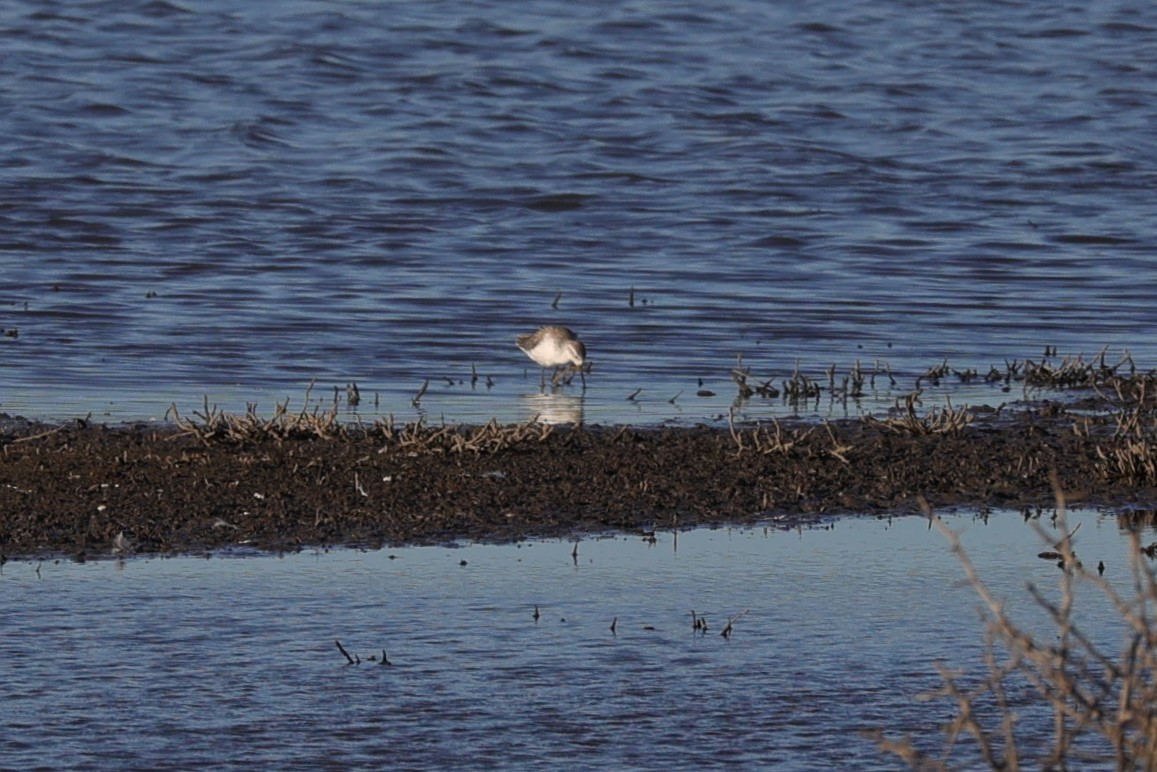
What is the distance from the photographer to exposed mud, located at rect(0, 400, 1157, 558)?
862 cm

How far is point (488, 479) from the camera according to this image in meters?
9.48

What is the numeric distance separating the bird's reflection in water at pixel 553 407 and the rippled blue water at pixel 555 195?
16cm

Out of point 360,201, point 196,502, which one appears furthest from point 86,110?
point 196,502

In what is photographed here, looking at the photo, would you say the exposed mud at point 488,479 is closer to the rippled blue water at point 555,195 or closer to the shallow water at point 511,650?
the shallow water at point 511,650

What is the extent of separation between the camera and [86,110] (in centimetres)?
2716

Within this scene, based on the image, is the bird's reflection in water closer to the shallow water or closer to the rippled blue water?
the rippled blue water

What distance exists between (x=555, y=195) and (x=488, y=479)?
46.0 ft

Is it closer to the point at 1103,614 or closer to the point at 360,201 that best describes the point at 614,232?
the point at 360,201

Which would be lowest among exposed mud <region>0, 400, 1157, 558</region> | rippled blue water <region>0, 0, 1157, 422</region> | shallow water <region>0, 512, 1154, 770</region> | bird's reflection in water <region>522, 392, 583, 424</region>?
shallow water <region>0, 512, 1154, 770</region>

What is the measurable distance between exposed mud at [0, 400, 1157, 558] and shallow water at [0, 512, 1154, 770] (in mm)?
384

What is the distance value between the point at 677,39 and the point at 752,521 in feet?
79.5

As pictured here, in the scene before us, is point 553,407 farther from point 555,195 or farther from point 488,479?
point 555,195

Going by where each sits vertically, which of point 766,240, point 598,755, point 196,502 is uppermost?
point 766,240

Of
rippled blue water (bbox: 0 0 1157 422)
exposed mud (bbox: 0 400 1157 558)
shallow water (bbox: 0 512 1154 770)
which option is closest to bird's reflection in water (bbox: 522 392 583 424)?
rippled blue water (bbox: 0 0 1157 422)
